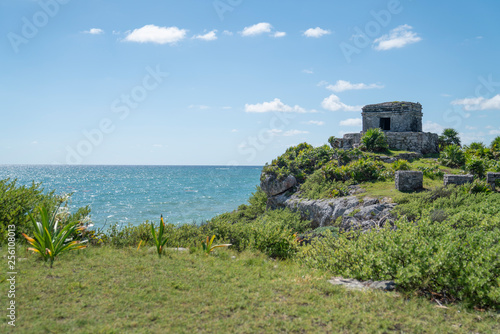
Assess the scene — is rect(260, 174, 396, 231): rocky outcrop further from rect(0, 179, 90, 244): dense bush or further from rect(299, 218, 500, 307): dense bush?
rect(0, 179, 90, 244): dense bush

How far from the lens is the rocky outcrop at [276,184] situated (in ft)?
67.5

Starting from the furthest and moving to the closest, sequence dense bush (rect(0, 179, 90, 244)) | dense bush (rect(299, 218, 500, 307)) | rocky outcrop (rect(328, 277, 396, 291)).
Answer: dense bush (rect(0, 179, 90, 244)), rocky outcrop (rect(328, 277, 396, 291)), dense bush (rect(299, 218, 500, 307))

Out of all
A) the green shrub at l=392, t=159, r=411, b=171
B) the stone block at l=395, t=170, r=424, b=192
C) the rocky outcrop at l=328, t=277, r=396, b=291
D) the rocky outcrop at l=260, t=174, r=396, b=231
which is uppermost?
the green shrub at l=392, t=159, r=411, b=171

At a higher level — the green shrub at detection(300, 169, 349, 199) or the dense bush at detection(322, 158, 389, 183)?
the dense bush at detection(322, 158, 389, 183)

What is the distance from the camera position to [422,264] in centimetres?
A: 609

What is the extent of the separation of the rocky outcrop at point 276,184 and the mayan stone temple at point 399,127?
7.15 meters

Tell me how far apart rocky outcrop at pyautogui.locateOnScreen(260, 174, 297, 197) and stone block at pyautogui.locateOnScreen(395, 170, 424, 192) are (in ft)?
23.4

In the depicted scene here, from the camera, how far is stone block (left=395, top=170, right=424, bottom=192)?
14.8 m

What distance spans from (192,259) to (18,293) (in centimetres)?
376

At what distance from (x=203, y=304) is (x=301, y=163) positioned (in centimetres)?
1724

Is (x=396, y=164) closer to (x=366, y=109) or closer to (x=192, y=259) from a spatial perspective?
(x=366, y=109)

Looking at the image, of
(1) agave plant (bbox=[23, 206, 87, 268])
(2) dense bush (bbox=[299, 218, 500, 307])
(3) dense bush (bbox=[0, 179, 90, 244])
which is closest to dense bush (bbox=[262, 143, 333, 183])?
(3) dense bush (bbox=[0, 179, 90, 244])

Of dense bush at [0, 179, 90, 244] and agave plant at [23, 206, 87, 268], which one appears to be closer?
agave plant at [23, 206, 87, 268]

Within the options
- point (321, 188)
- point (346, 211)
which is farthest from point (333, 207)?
point (321, 188)
